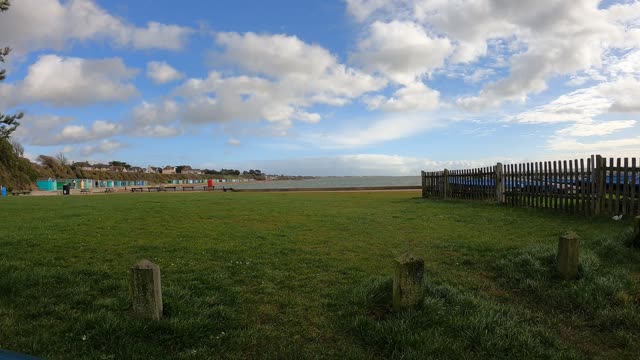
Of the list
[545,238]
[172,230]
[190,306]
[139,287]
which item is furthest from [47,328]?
[545,238]

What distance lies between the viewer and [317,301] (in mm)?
4918

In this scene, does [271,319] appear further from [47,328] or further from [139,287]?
[47,328]

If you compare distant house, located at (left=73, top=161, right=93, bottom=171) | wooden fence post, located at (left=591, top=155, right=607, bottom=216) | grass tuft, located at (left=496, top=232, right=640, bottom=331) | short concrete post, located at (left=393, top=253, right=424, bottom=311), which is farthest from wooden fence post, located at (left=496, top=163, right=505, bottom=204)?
distant house, located at (left=73, top=161, right=93, bottom=171)

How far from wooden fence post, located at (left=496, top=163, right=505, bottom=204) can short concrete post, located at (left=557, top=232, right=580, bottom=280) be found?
12.4 m

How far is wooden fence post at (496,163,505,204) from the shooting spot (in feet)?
55.8

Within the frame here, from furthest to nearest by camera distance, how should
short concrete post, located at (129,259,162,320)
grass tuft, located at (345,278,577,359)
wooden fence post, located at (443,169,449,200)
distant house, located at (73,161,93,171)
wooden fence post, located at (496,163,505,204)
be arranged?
distant house, located at (73,161,93,171) → wooden fence post, located at (443,169,449,200) → wooden fence post, located at (496,163,505,204) → short concrete post, located at (129,259,162,320) → grass tuft, located at (345,278,577,359)

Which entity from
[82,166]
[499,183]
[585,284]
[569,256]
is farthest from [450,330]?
[82,166]

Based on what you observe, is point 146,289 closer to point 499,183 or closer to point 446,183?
point 499,183

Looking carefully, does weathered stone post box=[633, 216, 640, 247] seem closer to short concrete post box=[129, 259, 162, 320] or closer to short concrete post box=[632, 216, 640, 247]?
short concrete post box=[632, 216, 640, 247]

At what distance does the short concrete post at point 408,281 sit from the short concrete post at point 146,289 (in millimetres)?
2406

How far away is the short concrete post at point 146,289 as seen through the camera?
3.88 metres

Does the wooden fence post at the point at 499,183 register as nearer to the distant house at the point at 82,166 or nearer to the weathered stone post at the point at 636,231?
the weathered stone post at the point at 636,231

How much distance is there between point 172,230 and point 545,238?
9.25 meters

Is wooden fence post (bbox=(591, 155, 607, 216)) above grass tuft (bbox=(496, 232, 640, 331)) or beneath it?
above
